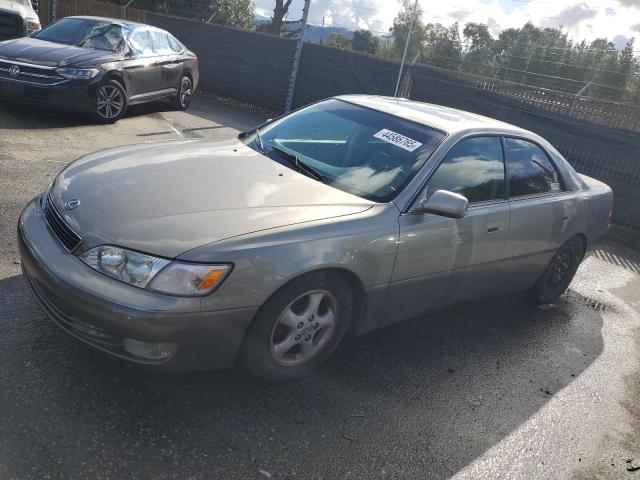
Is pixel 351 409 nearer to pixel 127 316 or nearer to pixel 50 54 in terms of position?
pixel 127 316

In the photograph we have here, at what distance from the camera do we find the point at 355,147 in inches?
149

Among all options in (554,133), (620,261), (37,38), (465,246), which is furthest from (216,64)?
(465,246)

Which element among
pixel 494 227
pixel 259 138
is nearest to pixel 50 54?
pixel 259 138

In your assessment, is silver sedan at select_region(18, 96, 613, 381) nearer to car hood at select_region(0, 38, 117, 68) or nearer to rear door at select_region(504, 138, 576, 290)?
rear door at select_region(504, 138, 576, 290)

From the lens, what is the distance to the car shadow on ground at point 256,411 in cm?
246

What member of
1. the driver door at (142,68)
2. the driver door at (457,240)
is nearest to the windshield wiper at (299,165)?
the driver door at (457,240)

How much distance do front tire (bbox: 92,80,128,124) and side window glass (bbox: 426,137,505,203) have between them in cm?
635

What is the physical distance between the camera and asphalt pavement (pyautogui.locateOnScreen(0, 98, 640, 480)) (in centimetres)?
251

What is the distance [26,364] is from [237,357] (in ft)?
3.55

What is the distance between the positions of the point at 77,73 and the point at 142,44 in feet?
6.62

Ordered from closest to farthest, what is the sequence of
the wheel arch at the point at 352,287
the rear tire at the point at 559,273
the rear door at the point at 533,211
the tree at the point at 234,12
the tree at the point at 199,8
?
1. the wheel arch at the point at 352,287
2. the rear door at the point at 533,211
3. the rear tire at the point at 559,273
4. the tree at the point at 199,8
5. the tree at the point at 234,12

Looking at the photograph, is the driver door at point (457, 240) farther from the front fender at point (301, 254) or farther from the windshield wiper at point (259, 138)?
the windshield wiper at point (259, 138)

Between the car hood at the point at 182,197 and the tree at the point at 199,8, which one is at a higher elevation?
the tree at the point at 199,8

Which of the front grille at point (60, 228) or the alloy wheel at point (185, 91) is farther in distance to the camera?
the alloy wheel at point (185, 91)
